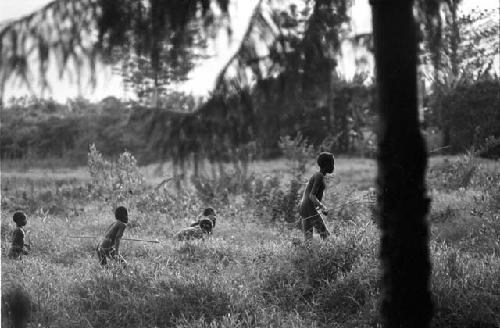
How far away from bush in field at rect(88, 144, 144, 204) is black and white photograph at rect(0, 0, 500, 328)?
0.04m

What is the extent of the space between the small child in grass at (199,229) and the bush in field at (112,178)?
0.91 m

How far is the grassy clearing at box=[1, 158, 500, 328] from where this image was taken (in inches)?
160

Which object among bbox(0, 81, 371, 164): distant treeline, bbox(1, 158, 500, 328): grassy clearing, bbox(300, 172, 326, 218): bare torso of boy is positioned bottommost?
bbox(1, 158, 500, 328): grassy clearing

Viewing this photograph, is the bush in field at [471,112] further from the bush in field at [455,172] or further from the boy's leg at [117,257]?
the boy's leg at [117,257]

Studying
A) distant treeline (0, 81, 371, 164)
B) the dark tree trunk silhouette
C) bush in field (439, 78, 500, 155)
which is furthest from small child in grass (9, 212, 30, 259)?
bush in field (439, 78, 500, 155)

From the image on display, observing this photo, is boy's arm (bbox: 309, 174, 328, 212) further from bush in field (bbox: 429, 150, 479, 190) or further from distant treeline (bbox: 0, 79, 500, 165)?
bush in field (bbox: 429, 150, 479, 190)

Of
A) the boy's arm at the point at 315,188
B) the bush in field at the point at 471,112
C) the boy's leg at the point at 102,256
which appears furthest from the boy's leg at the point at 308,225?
the boy's leg at the point at 102,256

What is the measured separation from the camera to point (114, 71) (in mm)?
3277

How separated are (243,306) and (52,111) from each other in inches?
95.8

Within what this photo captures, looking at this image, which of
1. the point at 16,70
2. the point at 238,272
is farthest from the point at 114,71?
the point at 238,272

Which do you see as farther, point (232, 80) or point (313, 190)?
point (313, 190)

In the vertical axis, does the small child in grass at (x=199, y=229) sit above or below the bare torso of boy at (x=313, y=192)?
below

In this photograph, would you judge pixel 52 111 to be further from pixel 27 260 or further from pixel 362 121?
pixel 362 121

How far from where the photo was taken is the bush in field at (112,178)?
21.8 ft
